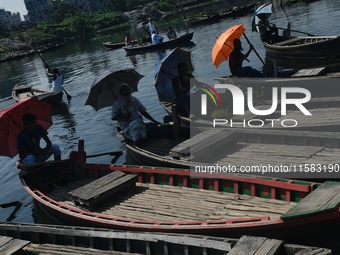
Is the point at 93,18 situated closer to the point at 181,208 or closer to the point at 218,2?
the point at 218,2

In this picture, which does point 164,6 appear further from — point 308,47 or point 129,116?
point 129,116

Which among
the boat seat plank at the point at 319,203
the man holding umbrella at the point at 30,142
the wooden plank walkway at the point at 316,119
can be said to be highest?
the man holding umbrella at the point at 30,142

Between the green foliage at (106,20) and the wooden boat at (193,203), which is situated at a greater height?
the green foliage at (106,20)

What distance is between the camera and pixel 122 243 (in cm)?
902

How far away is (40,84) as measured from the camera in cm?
3828

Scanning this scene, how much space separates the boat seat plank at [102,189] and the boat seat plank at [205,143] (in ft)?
4.89

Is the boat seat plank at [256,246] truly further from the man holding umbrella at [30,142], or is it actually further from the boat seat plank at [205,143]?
the man holding umbrella at [30,142]

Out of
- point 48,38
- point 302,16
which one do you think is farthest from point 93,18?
point 302,16

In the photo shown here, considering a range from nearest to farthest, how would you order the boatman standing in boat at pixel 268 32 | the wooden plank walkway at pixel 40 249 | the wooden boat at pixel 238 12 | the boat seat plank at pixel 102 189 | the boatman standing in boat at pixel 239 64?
the wooden plank walkway at pixel 40 249, the boat seat plank at pixel 102 189, the boatman standing in boat at pixel 239 64, the boatman standing in boat at pixel 268 32, the wooden boat at pixel 238 12

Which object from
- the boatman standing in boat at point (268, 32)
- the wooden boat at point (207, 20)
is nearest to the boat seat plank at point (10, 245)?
the boatman standing in boat at point (268, 32)

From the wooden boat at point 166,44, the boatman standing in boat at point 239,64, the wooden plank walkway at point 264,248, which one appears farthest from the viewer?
the wooden boat at point 166,44

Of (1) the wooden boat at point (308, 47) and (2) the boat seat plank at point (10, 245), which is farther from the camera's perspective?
(1) the wooden boat at point (308, 47)

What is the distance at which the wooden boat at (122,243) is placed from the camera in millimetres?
7262

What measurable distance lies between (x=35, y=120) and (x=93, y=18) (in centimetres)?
9625
